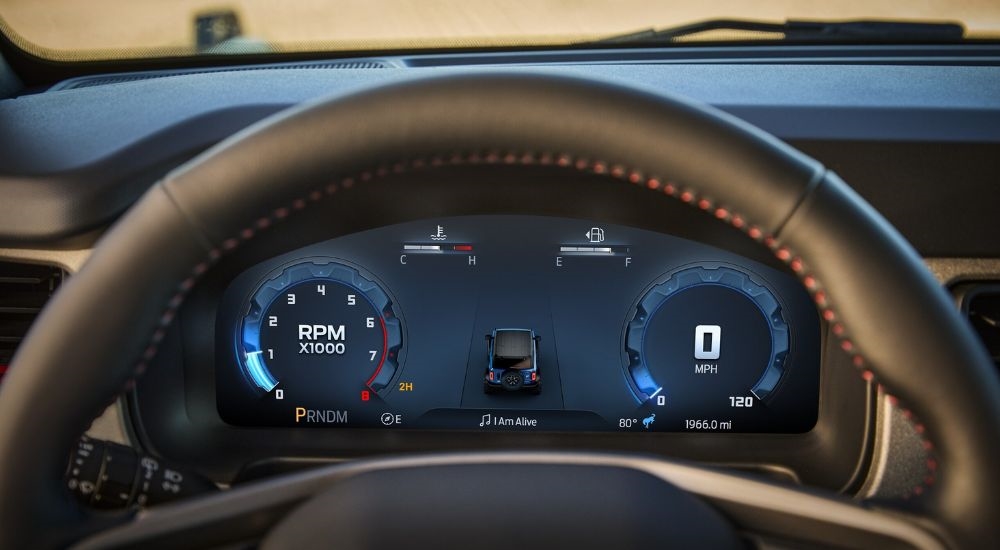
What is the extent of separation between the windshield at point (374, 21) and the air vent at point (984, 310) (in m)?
0.82

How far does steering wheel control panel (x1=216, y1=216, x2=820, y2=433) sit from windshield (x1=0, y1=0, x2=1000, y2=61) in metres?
0.64

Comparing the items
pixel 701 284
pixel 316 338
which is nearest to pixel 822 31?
pixel 701 284

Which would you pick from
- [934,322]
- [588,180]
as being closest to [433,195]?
[588,180]

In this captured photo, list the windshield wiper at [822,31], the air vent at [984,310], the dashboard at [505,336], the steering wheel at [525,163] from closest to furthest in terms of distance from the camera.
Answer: the steering wheel at [525,163] < the air vent at [984,310] < the dashboard at [505,336] < the windshield wiper at [822,31]

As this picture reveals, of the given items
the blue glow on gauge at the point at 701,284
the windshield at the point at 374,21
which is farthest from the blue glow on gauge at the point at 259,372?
the windshield at the point at 374,21

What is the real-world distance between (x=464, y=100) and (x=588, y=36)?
1.37 meters

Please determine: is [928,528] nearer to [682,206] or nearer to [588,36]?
[682,206]

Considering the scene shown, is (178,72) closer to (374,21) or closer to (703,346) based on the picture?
(374,21)

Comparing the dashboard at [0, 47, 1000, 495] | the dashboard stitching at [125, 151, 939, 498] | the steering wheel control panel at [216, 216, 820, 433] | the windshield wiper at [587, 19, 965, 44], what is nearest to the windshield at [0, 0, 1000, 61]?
the windshield wiper at [587, 19, 965, 44]

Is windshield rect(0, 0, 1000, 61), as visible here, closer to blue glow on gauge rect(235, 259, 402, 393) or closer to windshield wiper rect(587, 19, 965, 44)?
windshield wiper rect(587, 19, 965, 44)

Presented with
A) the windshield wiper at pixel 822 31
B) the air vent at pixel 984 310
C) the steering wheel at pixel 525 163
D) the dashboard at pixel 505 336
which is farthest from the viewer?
the windshield wiper at pixel 822 31

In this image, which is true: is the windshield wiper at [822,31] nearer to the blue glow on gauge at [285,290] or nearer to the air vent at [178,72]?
the air vent at [178,72]

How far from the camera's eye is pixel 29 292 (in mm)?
1812

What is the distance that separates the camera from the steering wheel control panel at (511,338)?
196 cm
